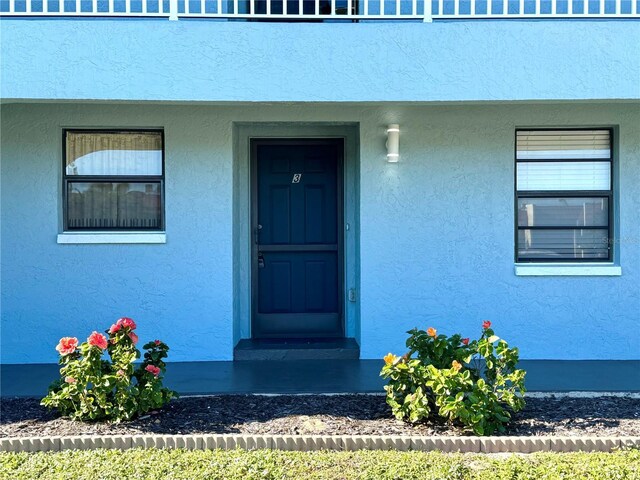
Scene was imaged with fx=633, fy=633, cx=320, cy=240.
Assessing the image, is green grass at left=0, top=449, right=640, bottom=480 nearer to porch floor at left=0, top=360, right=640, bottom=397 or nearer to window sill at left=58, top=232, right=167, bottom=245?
porch floor at left=0, top=360, right=640, bottom=397

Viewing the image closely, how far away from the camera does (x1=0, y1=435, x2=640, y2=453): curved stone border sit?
14.6 ft

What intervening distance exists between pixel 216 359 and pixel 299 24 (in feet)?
12.1

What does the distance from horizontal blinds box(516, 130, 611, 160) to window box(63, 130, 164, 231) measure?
4.12m

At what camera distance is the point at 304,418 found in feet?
16.3

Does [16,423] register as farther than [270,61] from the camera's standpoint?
No

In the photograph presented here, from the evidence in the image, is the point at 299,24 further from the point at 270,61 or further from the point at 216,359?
the point at 216,359

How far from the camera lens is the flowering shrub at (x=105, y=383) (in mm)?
4699

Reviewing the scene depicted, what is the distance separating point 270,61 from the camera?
614 cm

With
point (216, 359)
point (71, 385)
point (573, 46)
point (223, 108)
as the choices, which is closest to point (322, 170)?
point (223, 108)

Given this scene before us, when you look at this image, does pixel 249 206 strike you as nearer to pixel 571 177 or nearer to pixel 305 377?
pixel 305 377

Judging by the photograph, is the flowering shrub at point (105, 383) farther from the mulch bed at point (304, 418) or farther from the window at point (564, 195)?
the window at point (564, 195)

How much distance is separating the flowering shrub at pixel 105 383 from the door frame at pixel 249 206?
242 centimetres

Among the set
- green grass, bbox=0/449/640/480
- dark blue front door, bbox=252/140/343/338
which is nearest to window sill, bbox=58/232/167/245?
dark blue front door, bbox=252/140/343/338

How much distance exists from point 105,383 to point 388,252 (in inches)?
136
